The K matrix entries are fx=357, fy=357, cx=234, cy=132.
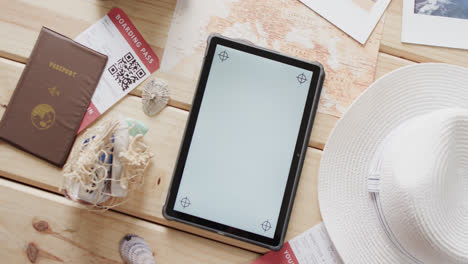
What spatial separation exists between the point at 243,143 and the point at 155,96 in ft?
0.61

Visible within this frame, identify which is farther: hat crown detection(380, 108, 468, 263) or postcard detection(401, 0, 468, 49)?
postcard detection(401, 0, 468, 49)

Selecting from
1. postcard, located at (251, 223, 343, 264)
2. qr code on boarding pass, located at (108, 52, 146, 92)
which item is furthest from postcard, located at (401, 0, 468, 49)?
qr code on boarding pass, located at (108, 52, 146, 92)

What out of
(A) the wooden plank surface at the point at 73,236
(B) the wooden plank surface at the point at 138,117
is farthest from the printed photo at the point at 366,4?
(A) the wooden plank surface at the point at 73,236

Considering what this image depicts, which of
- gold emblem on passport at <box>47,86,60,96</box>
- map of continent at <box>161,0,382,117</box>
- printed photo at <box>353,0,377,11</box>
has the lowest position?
gold emblem on passport at <box>47,86,60,96</box>

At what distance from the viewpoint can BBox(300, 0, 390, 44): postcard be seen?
688 millimetres

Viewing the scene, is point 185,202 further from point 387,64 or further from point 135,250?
point 387,64

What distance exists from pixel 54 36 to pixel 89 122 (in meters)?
0.17

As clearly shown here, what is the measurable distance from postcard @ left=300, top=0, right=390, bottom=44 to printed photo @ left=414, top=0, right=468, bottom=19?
0.24ft

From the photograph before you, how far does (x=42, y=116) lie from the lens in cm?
65

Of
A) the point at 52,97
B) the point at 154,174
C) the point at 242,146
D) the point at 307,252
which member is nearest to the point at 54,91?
the point at 52,97

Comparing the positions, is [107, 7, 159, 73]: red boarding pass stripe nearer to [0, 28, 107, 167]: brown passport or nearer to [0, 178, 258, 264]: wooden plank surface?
[0, 28, 107, 167]: brown passport

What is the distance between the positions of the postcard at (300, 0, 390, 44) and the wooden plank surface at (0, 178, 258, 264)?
18.3 inches

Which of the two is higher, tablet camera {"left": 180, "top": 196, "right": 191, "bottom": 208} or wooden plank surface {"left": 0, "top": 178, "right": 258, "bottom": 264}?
tablet camera {"left": 180, "top": 196, "right": 191, "bottom": 208}

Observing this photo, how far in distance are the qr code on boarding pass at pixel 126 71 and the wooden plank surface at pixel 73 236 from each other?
0.80ft
